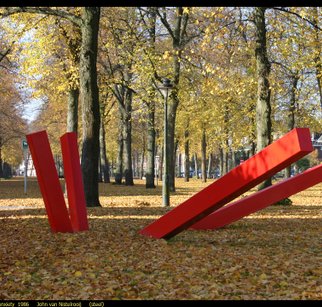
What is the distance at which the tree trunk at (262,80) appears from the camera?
1521cm

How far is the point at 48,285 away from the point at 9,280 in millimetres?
558

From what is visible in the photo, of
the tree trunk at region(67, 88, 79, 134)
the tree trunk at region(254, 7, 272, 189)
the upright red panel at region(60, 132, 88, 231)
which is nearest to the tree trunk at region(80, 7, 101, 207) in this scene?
the upright red panel at region(60, 132, 88, 231)

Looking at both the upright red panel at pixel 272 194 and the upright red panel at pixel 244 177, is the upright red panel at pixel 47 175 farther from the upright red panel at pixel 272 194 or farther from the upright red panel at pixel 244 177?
the upright red panel at pixel 272 194

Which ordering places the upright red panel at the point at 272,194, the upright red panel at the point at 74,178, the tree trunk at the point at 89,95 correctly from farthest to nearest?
the tree trunk at the point at 89,95
the upright red panel at the point at 74,178
the upright red panel at the point at 272,194

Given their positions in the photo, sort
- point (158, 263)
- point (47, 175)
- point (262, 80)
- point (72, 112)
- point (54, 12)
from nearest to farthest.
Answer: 1. point (158, 263)
2. point (47, 175)
3. point (54, 12)
4. point (262, 80)
5. point (72, 112)

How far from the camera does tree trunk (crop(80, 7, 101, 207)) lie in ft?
45.9

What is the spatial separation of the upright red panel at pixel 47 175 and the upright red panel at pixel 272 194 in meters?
2.99

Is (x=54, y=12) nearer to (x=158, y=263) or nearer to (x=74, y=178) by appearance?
(x=74, y=178)

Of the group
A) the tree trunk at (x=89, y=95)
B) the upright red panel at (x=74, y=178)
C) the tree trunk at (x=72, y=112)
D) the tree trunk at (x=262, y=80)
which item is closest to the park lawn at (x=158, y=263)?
the upright red panel at (x=74, y=178)

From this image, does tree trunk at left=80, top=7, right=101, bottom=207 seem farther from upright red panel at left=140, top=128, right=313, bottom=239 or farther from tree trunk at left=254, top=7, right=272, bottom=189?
upright red panel at left=140, top=128, right=313, bottom=239

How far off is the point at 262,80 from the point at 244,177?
870 cm

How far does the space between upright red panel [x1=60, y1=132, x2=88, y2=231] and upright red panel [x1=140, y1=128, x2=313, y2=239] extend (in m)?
1.82

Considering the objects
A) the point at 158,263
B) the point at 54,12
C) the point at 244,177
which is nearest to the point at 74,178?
the point at 158,263

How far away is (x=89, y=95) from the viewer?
14008mm
